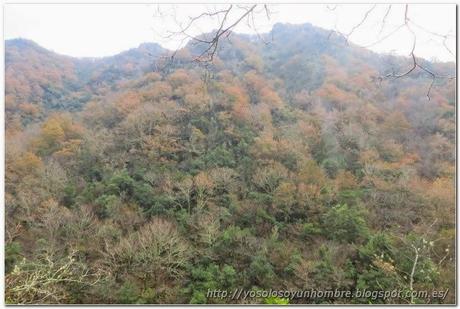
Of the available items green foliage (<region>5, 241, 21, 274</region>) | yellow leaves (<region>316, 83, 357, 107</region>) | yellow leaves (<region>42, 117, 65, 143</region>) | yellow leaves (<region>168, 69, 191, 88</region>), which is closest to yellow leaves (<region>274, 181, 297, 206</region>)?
green foliage (<region>5, 241, 21, 274</region>)

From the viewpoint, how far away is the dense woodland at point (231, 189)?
45.3 feet

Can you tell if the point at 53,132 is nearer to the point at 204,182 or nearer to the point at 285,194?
the point at 204,182

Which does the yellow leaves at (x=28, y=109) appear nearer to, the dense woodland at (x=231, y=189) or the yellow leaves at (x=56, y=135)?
the dense woodland at (x=231, y=189)

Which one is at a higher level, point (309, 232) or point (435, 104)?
point (435, 104)

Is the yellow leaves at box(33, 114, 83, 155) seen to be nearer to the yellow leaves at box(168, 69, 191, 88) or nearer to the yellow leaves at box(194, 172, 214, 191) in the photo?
the yellow leaves at box(168, 69, 191, 88)

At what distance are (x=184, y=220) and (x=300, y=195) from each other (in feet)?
18.1

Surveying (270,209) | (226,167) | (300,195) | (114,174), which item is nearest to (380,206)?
(300,195)

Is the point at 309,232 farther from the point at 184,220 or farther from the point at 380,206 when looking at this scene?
the point at 184,220

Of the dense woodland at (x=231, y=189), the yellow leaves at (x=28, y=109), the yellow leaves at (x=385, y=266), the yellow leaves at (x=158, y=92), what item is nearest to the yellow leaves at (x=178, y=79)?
the dense woodland at (x=231, y=189)

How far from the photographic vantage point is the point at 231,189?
1947 cm

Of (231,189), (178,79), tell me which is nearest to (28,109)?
(178,79)

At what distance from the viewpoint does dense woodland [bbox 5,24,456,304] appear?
13812mm

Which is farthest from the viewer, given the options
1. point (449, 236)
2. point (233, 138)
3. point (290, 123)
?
point (290, 123)

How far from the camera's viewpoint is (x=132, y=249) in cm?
1470
